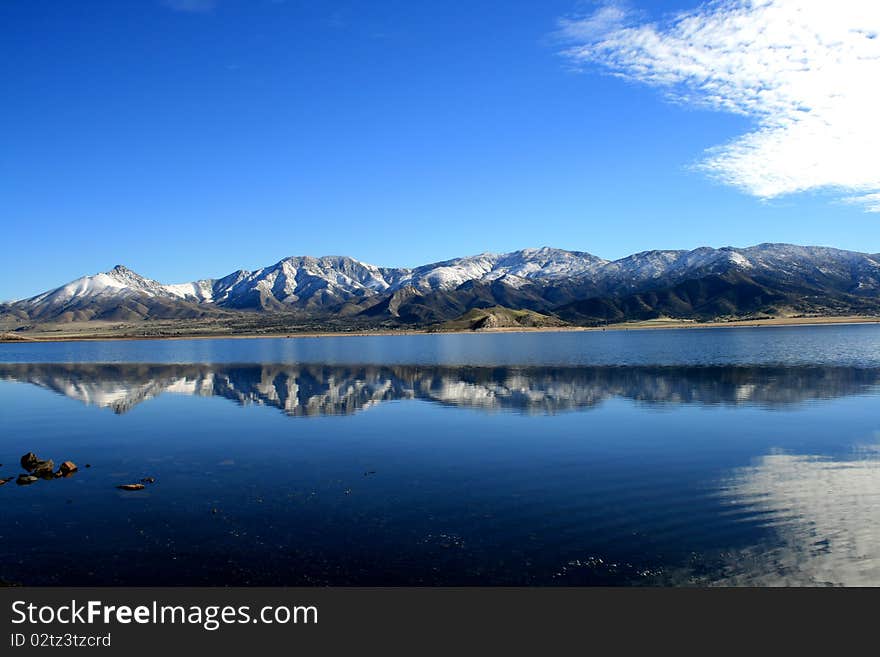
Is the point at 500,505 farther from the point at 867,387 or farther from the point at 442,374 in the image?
the point at 442,374

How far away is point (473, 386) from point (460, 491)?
4569 centimetres

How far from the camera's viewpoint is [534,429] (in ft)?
145

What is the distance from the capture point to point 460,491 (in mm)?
28672

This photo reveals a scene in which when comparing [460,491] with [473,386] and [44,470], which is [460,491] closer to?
[44,470]

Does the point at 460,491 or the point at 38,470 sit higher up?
the point at 38,470

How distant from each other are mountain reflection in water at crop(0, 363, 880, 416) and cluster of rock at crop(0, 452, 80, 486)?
2200cm

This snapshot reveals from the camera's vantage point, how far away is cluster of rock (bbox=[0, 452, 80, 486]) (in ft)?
106

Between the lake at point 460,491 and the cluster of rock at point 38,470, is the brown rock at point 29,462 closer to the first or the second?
the cluster of rock at point 38,470

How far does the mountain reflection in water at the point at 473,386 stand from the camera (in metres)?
58.2

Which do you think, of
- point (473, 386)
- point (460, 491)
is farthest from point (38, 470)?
point (473, 386)

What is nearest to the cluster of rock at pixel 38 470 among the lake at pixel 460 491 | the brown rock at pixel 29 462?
the brown rock at pixel 29 462
